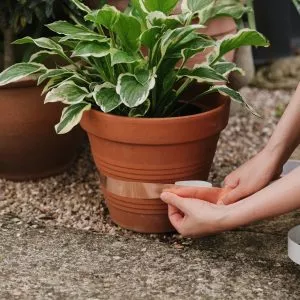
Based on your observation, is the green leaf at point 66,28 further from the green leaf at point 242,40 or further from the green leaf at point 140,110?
the green leaf at point 242,40

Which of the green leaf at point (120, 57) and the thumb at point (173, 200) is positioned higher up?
the green leaf at point (120, 57)

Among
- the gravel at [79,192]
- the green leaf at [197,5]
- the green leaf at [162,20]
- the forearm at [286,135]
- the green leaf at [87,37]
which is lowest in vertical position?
the gravel at [79,192]

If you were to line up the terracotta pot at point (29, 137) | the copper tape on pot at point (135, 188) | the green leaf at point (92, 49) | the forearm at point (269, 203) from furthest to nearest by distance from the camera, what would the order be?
the terracotta pot at point (29, 137) < the copper tape on pot at point (135, 188) < the green leaf at point (92, 49) < the forearm at point (269, 203)

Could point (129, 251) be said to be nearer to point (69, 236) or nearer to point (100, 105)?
point (69, 236)

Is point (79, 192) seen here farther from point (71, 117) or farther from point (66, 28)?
point (66, 28)

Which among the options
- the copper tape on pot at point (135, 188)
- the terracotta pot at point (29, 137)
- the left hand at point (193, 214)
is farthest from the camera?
the terracotta pot at point (29, 137)

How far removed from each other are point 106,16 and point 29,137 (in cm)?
67

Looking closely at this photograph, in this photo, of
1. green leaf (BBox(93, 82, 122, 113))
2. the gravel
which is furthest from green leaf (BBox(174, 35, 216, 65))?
the gravel

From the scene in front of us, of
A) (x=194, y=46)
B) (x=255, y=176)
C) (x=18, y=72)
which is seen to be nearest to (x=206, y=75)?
(x=194, y=46)

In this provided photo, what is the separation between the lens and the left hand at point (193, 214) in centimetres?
186

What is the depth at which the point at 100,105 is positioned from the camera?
78.3 inches

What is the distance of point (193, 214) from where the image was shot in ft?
6.23

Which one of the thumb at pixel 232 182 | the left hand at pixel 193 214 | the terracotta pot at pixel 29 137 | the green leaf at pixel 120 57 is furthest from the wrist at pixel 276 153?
the terracotta pot at pixel 29 137

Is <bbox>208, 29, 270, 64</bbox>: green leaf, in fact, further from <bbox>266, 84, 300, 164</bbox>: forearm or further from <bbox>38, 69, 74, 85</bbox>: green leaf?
<bbox>38, 69, 74, 85</bbox>: green leaf
